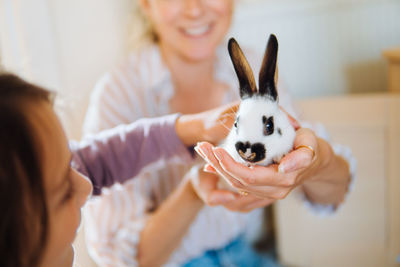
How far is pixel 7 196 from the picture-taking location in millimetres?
272

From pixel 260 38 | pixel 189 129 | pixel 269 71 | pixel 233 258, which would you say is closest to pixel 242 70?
pixel 269 71

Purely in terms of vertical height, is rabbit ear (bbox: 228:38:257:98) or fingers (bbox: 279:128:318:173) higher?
rabbit ear (bbox: 228:38:257:98)

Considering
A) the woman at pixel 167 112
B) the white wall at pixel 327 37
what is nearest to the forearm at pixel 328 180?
the woman at pixel 167 112

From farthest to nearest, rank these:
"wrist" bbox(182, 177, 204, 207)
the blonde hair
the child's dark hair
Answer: the blonde hair
"wrist" bbox(182, 177, 204, 207)
the child's dark hair

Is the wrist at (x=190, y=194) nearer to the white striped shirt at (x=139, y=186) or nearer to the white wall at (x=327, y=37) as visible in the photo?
the white striped shirt at (x=139, y=186)

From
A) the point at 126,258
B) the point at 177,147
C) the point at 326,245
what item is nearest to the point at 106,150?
the point at 177,147

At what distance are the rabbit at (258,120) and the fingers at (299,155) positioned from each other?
0.5 inches

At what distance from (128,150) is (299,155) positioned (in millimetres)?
254

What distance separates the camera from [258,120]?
0.36 m

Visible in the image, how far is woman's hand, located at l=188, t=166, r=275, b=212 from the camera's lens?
0.49 m

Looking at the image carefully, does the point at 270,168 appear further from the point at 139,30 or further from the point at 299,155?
the point at 139,30

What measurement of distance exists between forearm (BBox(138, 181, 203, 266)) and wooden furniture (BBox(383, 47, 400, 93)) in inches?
19.5

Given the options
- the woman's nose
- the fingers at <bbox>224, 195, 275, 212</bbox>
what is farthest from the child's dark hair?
the woman's nose

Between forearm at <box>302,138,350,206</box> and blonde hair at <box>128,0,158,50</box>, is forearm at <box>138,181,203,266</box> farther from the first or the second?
blonde hair at <box>128,0,158,50</box>
